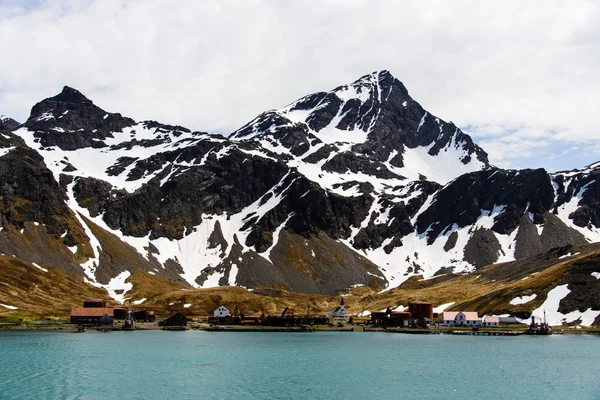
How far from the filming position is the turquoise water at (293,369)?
229 ft

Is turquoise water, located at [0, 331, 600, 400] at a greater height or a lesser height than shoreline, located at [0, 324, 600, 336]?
lesser

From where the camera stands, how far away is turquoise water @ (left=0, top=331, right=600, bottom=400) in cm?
6969

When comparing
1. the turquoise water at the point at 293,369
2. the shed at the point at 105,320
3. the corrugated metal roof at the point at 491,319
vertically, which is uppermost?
the corrugated metal roof at the point at 491,319

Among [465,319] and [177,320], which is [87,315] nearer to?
[177,320]

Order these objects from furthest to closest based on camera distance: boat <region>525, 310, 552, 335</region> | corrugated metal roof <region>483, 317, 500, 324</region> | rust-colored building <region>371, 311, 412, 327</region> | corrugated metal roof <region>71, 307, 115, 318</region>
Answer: rust-colored building <region>371, 311, 412, 327</region>, corrugated metal roof <region>71, 307, 115, 318</region>, corrugated metal roof <region>483, 317, 500, 324</region>, boat <region>525, 310, 552, 335</region>

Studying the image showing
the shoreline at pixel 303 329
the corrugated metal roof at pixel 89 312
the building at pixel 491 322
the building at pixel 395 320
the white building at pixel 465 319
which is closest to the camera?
the shoreline at pixel 303 329

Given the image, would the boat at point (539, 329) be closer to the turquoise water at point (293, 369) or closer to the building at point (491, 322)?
the building at point (491, 322)

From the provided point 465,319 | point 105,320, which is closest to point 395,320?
point 465,319

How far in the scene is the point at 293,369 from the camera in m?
89.6

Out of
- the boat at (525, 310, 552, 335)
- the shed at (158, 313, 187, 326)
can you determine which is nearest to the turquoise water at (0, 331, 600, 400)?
the boat at (525, 310, 552, 335)

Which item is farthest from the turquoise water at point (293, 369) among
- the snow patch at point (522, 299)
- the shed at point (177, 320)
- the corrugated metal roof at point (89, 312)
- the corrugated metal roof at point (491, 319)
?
the corrugated metal roof at point (89, 312)

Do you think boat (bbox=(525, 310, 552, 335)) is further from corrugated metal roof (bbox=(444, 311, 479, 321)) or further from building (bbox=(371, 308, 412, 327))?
building (bbox=(371, 308, 412, 327))

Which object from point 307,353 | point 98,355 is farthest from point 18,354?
point 307,353

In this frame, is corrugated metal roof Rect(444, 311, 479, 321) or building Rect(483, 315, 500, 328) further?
corrugated metal roof Rect(444, 311, 479, 321)
